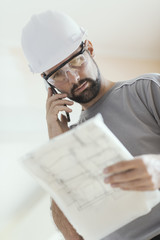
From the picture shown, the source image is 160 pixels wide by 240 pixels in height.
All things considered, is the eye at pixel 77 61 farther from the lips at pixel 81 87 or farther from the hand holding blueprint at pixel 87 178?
the hand holding blueprint at pixel 87 178

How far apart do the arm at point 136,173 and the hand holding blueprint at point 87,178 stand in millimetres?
29

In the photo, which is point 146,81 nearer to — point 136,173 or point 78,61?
point 78,61

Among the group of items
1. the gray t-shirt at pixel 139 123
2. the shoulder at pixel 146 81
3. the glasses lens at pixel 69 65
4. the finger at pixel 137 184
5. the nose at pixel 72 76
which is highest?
the glasses lens at pixel 69 65

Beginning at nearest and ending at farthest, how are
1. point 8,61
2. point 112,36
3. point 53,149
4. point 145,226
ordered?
point 53,149 < point 145,226 < point 8,61 < point 112,36

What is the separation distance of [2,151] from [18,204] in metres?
0.50

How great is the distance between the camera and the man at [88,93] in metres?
1.01

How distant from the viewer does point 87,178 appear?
73 cm

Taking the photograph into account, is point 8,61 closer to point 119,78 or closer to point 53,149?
point 119,78

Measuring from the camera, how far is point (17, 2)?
205cm

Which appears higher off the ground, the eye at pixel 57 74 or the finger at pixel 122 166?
the eye at pixel 57 74

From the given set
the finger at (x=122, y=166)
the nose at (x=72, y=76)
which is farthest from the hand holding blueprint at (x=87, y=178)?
the nose at (x=72, y=76)

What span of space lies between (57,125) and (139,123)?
0.32 m

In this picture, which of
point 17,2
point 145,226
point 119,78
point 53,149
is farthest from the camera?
point 119,78

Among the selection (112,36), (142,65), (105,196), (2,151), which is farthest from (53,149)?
(142,65)
